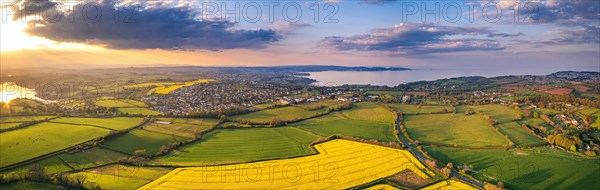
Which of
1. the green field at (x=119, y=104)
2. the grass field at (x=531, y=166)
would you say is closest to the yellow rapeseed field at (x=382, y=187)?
the grass field at (x=531, y=166)

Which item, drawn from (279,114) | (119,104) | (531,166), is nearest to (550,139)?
(531,166)

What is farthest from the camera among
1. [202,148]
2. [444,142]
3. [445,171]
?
[444,142]

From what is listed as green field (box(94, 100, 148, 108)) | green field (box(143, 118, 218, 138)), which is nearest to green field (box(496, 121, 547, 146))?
green field (box(143, 118, 218, 138))

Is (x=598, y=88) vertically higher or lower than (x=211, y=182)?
higher

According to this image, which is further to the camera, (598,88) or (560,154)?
(598,88)

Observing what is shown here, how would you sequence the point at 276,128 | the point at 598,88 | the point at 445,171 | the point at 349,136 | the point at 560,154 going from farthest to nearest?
the point at 598,88 → the point at 276,128 → the point at 349,136 → the point at 560,154 → the point at 445,171

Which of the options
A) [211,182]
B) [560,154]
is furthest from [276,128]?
[560,154]

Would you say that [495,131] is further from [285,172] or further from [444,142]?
[285,172]
